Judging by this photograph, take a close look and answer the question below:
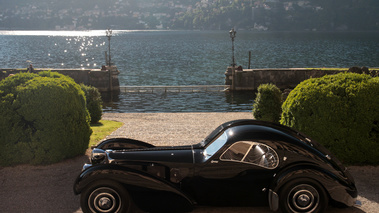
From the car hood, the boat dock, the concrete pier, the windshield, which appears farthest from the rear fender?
the concrete pier

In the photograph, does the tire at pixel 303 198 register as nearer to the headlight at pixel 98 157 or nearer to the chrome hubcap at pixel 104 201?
the chrome hubcap at pixel 104 201

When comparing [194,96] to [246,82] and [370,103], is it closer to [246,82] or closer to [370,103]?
[246,82]

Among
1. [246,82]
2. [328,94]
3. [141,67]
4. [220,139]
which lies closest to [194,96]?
[246,82]

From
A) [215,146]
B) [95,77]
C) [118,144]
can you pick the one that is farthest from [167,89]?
[215,146]

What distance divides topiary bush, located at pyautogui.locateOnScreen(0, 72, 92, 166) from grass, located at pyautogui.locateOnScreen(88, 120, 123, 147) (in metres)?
2.61

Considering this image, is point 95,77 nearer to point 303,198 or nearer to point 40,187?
point 40,187

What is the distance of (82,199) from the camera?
6742 mm

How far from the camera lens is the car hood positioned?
7.07m

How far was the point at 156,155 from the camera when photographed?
720 centimetres

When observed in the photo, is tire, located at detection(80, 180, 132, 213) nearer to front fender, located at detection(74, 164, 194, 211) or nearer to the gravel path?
front fender, located at detection(74, 164, 194, 211)

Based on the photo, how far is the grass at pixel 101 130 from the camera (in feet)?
43.8

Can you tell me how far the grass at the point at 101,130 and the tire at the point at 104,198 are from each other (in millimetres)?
6015

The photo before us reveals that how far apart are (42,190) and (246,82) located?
109ft

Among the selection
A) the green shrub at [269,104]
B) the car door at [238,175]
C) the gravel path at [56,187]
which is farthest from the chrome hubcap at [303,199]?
the green shrub at [269,104]
